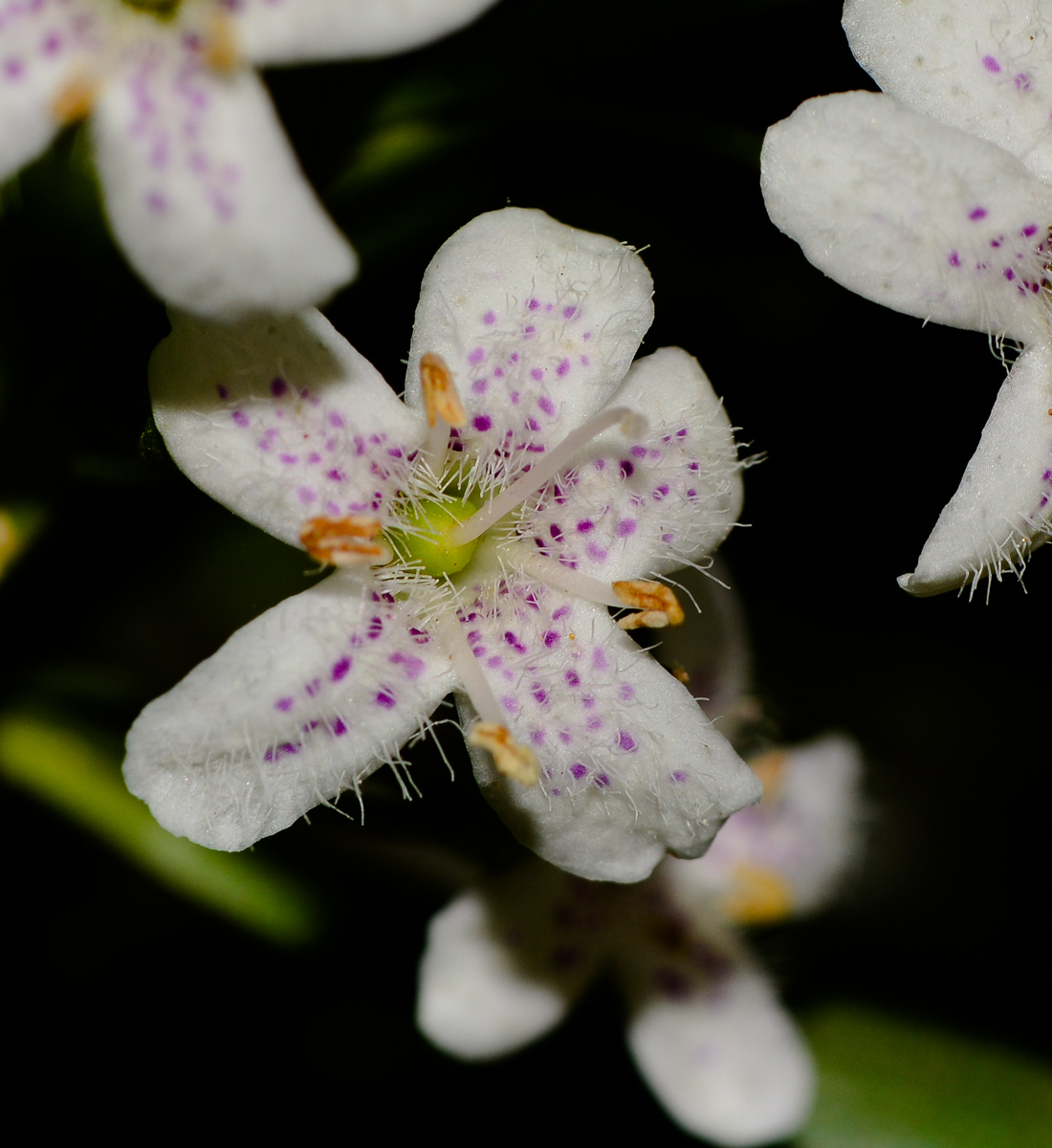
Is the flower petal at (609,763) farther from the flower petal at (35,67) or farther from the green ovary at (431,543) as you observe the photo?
the flower petal at (35,67)

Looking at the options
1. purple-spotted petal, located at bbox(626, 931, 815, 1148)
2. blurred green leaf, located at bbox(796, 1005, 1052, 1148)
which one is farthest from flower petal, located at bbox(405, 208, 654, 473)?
blurred green leaf, located at bbox(796, 1005, 1052, 1148)

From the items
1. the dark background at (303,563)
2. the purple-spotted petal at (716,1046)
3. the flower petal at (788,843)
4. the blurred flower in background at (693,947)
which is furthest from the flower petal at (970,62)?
the purple-spotted petal at (716,1046)

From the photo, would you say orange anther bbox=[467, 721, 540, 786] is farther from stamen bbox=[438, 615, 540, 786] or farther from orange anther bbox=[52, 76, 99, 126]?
orange anther bbox=[52, 76, 99, 126]

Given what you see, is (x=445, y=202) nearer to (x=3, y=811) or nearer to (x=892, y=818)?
(x=3, y=811)

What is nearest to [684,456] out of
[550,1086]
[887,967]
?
[550,1086]

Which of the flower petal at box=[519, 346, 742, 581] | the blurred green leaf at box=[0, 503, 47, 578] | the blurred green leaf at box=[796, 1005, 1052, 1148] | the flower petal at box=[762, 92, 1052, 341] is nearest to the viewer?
the flower petal at box=[762, 92, 1052, 341]

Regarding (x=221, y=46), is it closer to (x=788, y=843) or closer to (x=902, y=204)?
(x=902, y=204)

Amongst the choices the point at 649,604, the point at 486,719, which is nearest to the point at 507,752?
the point at 486,719
